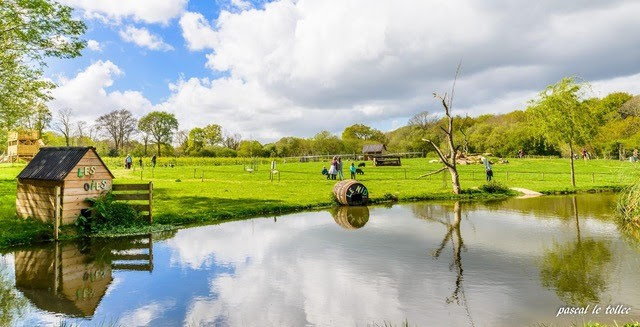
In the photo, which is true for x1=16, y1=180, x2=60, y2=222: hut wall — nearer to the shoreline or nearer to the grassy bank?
the grassy bank

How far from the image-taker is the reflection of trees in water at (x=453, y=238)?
8867mm

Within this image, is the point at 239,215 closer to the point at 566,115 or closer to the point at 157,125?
the point at 566,115

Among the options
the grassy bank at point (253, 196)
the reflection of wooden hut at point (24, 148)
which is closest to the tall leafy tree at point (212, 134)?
the reflection of wooden hut at point (24, 148)

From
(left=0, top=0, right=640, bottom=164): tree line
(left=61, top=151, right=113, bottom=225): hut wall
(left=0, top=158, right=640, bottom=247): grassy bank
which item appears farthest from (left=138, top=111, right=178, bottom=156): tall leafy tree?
(left=61, top=151, right=113, bottom=225): hut wall

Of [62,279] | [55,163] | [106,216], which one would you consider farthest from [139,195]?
[62,279]

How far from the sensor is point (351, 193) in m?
24.0

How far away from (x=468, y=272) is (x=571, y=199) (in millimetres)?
20459

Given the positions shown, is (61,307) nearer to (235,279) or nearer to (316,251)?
(235,279)

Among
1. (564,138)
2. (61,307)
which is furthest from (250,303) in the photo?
(564,138)

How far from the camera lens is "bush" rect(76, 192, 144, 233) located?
51.9 feet

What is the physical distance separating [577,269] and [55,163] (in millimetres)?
19439

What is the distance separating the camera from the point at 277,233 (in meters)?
16.4

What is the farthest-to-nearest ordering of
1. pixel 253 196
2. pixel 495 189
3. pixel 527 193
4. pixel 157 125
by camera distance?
pixel 157 125 < pixel 527 193 < pixel 495 189 < pixel 253 196

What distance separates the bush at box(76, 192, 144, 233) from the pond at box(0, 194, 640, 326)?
4.91 ft
